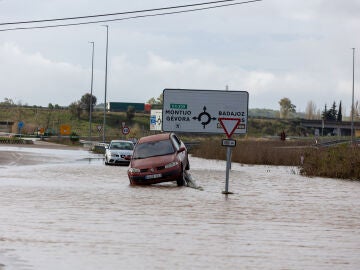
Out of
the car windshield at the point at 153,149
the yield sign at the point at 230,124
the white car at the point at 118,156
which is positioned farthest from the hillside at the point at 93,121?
the yield sign at the point at 230,124

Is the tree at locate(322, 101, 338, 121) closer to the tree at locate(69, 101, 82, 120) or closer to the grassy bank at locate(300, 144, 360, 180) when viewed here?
the tree at locate(69, 101, 82, 120)

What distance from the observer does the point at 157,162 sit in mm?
26562

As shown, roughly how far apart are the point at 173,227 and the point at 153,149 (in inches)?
538

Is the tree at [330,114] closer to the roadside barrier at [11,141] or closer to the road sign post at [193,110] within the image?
the roadside barrier at [11,141]

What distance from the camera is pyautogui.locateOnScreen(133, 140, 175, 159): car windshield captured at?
27.7m

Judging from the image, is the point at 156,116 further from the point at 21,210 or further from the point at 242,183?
the point at 21,210

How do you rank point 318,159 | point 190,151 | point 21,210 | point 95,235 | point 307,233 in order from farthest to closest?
point 190,151
point 318,159
point 21,210
point 307,233
point 95,235

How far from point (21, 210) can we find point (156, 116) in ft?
189

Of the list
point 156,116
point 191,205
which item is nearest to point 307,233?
point 191,205

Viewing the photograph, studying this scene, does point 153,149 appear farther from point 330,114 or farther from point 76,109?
point 330,114

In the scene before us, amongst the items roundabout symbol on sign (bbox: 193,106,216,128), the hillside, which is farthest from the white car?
the hillside

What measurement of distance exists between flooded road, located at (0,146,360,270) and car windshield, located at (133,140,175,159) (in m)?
1.57

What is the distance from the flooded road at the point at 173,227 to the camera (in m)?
10.6

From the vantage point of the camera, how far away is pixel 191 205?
765 inches
